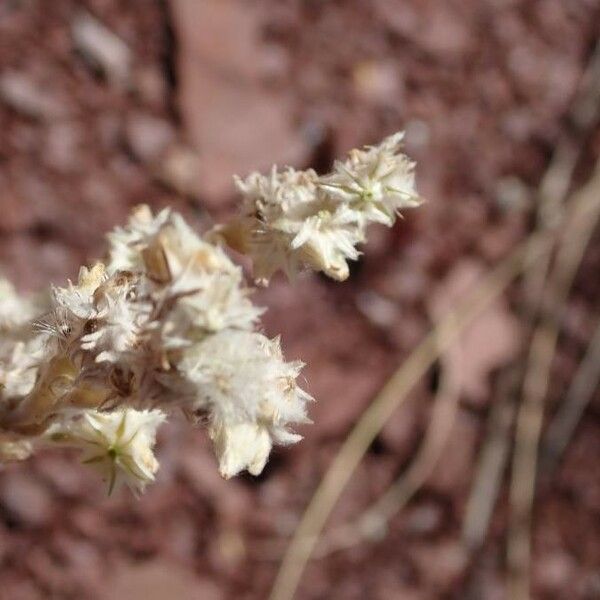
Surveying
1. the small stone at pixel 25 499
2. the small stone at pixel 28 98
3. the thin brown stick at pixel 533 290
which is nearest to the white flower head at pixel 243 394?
the small stone at pixel 25 499

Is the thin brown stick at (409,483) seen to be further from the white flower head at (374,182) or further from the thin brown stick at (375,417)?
the white flower head at (374,182)

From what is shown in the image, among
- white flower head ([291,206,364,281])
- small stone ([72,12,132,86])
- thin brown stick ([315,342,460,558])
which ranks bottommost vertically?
white flower head ([291,206,364,281])

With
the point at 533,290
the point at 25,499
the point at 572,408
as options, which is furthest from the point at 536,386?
the point at 25,499

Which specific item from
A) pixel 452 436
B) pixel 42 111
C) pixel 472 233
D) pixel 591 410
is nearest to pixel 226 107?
pixel 42 111

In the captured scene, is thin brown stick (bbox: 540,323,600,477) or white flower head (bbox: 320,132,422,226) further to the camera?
thin brown stick (bbox: 540,323,600,477)

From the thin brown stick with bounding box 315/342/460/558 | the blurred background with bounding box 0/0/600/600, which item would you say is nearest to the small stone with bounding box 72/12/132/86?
the blurred background with bounding box 0/0/600/600

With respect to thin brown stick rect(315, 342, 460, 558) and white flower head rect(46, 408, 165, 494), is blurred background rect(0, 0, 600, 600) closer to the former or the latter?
thin brown stick rect(315, 342, 460, 558)

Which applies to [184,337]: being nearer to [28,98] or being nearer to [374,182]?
[374,182]
